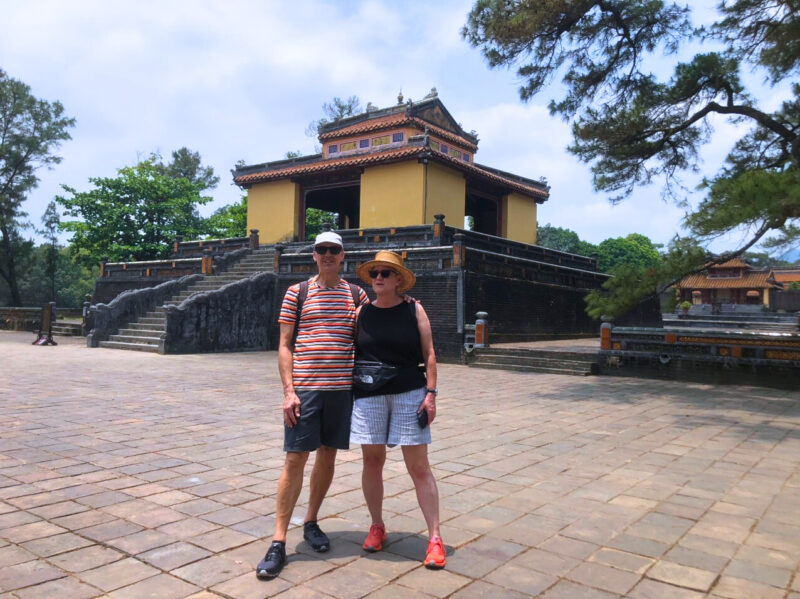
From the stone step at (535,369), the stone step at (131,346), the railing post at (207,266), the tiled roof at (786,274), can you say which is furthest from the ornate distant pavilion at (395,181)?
the tiled roof at (786,274)

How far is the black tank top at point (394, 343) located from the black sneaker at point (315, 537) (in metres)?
0.74

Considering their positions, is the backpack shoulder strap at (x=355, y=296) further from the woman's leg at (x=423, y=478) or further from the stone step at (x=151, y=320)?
the stone step at (x=151, y=320)

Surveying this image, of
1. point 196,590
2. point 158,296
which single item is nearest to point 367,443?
point 196,590

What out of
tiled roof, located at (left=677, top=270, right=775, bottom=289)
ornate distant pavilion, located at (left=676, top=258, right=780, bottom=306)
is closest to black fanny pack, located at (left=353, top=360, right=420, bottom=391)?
ornate distant pavilion, located at (left=676, top=258, right=780, bottom=306)

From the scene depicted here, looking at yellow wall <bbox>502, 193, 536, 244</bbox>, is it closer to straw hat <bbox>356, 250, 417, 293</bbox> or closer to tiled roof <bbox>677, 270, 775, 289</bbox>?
straw hat <bbox>356, 250, 417, 293</bbox>

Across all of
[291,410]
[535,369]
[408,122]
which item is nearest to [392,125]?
[408,122]

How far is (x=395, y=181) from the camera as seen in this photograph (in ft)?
64.0

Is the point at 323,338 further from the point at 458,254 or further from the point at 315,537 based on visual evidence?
the point at 458,254

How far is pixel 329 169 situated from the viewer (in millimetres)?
20625

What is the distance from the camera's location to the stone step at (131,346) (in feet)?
47.8

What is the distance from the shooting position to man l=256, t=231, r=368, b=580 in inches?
112

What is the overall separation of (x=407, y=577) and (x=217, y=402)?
539cm

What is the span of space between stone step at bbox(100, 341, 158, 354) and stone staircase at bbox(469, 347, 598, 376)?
795 centimetres

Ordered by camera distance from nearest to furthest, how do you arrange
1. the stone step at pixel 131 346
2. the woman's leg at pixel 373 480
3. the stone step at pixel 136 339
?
the woman's leg at pixel 373 480 → the stone step at pixel 131 346 → the stone step at pixel 136 339
